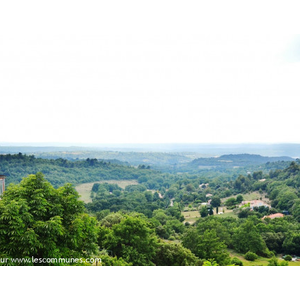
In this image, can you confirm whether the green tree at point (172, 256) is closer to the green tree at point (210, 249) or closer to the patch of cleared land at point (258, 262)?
the green tree at point (210, 249)

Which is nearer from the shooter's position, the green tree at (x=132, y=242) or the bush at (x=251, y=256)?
the green tree at (x=132, y=242)

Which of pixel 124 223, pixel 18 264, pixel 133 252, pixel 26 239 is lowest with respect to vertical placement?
pixel 133 252

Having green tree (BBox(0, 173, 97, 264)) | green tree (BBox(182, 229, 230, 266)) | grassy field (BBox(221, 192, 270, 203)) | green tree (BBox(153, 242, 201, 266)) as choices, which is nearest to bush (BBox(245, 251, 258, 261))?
green tree (BBox(182, 229, 230, 266))

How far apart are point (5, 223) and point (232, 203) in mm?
22384

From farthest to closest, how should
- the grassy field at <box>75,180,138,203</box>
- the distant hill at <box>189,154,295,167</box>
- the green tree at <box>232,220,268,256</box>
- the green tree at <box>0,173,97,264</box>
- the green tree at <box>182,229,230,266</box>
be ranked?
the distant hill at <box>189,154,295,167</box>, the grassy field at <box>75,180,138,203</box>, the green tree at <box>232,220,268,256</box>, the green tree at <box>182,229,230,266</box>, the green tree at <box>0,173,97,264</box>

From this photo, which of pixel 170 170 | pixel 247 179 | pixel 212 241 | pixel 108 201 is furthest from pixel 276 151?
pixel 212 241

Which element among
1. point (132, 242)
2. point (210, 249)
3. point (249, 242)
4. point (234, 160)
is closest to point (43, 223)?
point (132, 242)

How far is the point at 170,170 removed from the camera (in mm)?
54156

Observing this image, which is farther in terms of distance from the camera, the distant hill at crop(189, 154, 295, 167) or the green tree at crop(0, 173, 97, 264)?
the distant hill at crop(189, 154, 295, 167)

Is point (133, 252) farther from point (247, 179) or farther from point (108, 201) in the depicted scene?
point (247, 179)

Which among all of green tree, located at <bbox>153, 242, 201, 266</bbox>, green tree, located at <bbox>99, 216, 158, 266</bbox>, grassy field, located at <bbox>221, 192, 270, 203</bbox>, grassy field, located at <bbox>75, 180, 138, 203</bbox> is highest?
green tree, located at <bbox>99, 216, 158, 266</bbox>

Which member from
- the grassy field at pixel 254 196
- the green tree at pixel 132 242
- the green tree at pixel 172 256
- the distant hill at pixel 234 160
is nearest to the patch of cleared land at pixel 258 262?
the green tree at pixel 172 256

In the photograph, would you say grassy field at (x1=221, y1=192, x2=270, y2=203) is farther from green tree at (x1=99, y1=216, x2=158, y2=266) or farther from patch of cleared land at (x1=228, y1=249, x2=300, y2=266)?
green tree at (x1=99, y1=216, x2=158, y2=266)

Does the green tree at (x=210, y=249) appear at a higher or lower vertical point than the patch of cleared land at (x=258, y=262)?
higher
